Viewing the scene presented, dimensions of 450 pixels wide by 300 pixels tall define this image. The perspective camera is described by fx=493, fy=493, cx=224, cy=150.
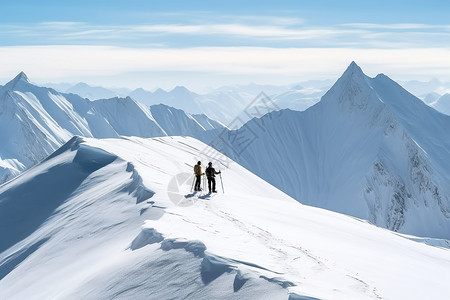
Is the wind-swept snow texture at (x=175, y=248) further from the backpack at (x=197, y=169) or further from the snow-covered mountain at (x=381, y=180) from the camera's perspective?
the snow-covered mountain at (x=381, y=180)

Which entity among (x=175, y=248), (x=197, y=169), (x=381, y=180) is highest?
(x=197, y=169)

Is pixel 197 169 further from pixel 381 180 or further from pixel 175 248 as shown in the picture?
pixel 381 180

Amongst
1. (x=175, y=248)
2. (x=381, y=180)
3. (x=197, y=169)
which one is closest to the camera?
(x=175, y=248)

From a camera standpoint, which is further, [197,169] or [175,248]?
[197,169]

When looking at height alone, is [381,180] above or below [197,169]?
below

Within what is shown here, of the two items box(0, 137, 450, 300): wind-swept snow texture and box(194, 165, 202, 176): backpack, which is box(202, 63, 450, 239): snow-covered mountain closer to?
box(0, 137, 450, 300): wind-swept snow texture

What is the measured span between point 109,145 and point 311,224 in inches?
1196

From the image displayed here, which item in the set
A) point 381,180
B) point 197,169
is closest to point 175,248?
point 197,169

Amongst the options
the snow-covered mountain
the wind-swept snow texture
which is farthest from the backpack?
the snow-covered mountain

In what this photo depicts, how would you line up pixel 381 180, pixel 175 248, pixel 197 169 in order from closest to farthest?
pixel 175 248 < pixel 197 169 < pixel 381 180

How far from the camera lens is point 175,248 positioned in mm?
16594

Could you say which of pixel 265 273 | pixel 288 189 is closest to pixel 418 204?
pixel 288 189

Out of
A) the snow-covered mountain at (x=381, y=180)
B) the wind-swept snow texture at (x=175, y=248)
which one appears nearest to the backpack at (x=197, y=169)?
the wind-swept snow texture at (x=175, y=248)

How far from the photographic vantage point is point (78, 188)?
3994cm
